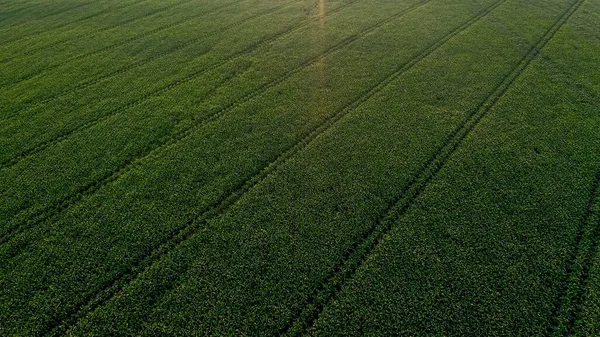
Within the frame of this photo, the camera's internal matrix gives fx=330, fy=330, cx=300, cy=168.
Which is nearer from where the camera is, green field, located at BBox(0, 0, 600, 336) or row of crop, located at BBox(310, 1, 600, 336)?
row of crop, located at BBox(310, 1, 600, 336)

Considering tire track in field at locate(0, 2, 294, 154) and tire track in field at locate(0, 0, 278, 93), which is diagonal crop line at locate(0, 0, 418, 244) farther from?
tire track in field at locate(0, 0, 278, 93)

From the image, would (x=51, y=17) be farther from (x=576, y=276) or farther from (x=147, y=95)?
(x=576, y=276)

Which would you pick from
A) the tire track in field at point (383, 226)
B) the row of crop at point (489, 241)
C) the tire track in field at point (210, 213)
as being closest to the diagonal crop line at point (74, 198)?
the tire track in field at point (210, 213)

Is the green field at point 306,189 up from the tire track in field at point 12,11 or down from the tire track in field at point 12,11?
down

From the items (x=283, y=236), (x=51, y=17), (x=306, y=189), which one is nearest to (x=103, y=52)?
(x=51, y=17)

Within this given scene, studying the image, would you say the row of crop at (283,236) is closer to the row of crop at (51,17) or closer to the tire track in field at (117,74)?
the tire track in field at (117,74)

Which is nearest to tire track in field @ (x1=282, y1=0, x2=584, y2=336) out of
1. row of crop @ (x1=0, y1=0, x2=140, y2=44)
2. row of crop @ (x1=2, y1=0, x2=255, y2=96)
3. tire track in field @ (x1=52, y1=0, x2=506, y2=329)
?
tire track in field @ (x1=52, y1=0, x2=506, y2=329)

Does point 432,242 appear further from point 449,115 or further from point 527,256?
point 449,115
